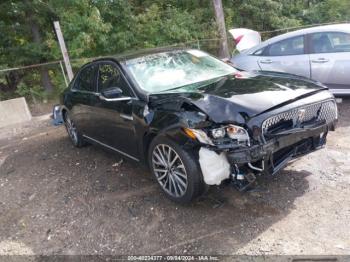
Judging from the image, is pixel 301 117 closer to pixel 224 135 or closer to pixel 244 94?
pixel 244 94

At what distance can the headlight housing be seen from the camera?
3.21 m

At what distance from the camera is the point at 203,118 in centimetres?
330

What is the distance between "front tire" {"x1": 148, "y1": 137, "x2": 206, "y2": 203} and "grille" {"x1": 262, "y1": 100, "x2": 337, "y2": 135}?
2.59ft

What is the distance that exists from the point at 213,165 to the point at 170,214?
2.70 ft

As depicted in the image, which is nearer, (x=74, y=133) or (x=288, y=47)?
(x=74, y=133)

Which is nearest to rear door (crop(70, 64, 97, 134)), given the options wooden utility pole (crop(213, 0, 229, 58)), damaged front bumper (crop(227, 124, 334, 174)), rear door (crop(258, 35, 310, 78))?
damaged front bumper (crop(227, 124, 334, 174))

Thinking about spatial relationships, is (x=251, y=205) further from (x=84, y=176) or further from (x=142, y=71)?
(x=84, y=176)

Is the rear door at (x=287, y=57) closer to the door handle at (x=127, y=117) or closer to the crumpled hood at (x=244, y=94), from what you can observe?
the crumpled hood at (x=244, y=94)

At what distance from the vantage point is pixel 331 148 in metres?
4.85

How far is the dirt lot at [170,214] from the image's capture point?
3148 mm

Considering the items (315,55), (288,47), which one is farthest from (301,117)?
(288,47)

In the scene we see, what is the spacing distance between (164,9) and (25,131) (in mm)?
8411

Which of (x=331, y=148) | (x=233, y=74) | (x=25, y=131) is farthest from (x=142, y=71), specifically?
(x=25, y=131)

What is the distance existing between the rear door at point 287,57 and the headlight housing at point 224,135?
13.3 feet
